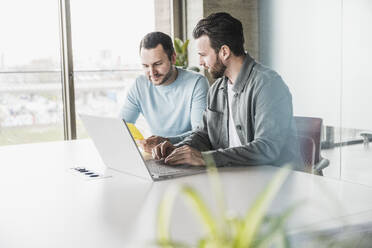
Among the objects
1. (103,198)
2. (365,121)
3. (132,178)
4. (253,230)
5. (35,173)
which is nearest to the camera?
(253,230)

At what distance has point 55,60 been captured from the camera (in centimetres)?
450

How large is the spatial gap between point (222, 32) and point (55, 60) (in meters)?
2.62

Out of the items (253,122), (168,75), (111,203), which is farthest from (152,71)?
(111,203)

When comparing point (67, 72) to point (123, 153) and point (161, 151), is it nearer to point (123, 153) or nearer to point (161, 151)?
point (161, 151)

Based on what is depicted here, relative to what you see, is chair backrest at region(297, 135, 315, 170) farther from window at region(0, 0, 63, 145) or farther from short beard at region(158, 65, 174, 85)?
window at region(0, 0, 63, 145)

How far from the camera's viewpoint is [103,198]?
1.41 meters

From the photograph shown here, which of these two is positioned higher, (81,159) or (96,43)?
(96,43)

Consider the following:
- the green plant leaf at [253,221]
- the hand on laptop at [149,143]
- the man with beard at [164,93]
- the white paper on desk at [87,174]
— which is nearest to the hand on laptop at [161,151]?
the hand on laptop at [149,143]

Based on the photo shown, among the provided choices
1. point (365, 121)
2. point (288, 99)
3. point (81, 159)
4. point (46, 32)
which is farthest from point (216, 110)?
Answer: point (46, 32)

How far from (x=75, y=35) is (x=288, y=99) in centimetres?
302

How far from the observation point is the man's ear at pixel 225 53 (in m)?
2.28

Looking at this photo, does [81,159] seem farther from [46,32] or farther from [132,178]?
[46,32]

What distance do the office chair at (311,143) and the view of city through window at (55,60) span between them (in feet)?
8.94

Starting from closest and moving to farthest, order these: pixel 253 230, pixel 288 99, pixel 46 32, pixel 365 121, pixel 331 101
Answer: pixel 253 230
pixel 288 99
pixel 365 121
pixel 331 101
pixel 46 32
